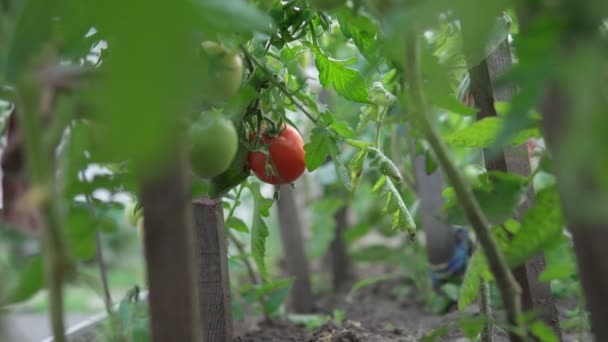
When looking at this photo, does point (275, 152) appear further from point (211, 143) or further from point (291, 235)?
point (291, 235)

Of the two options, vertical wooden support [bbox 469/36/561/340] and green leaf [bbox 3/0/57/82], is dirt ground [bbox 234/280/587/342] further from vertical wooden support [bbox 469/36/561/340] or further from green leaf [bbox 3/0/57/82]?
green leaf [bbox 3/0/57/82]

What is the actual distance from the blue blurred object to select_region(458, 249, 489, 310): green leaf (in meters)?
1.18

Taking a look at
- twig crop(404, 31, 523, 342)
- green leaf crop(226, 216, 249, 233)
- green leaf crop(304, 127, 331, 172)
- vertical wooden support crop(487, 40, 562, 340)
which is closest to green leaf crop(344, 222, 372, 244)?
green leaf crop(226, 216, 249, 233)

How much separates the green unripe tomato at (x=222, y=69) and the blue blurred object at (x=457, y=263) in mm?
1338

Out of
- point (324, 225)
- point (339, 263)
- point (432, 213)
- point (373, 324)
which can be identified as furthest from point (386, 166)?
point (339, 263)

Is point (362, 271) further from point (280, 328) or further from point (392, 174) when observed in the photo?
point (392, 174)

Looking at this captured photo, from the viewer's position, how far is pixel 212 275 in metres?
0.98

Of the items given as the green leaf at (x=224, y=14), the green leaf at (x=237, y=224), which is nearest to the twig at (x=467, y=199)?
the green leaf at (x=224, y=14)

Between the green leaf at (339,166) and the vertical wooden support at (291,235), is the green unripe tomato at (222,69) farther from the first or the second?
the vertical wooden support at (291,235)

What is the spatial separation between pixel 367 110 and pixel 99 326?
98cm

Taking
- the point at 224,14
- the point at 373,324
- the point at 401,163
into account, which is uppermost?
the point at 401,163

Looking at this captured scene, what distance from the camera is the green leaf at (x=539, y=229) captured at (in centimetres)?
55

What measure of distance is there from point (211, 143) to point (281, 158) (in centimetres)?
21

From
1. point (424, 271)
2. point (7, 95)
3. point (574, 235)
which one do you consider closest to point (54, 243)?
point (7, 95)
